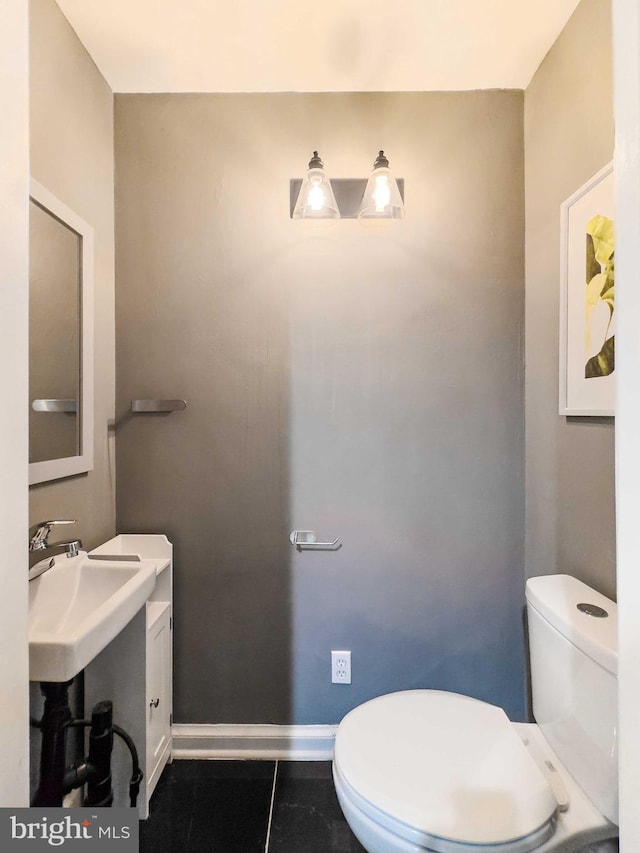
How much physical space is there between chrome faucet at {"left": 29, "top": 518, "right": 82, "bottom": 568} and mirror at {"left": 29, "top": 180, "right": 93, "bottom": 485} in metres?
0.12

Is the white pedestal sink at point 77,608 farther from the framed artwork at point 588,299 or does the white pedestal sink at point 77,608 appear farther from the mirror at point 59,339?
the framed artwork at point 588,299

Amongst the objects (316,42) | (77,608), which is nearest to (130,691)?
A: (77,608)

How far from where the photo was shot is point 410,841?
77 cm

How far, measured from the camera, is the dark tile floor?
1.13 meters

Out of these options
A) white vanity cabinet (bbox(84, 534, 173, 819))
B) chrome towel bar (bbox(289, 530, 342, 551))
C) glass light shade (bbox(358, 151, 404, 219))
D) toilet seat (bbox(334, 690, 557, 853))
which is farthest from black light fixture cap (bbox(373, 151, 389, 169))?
toilet seat (bbox(334, 690, 557, 853))

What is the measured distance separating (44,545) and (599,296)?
5.25 feet

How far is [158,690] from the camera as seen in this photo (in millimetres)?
1280

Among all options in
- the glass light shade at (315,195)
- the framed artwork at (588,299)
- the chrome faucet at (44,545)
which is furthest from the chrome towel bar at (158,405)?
the framed artwork at (588,299)

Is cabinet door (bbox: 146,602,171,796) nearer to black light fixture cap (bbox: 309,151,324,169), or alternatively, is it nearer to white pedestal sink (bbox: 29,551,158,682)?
white pedestal sink (bbox: 29,551,158,682)

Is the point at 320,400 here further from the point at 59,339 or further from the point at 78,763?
the point at 78,763

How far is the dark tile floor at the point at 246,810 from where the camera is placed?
1.13 metres

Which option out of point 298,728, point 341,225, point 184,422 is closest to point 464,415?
point 341,225

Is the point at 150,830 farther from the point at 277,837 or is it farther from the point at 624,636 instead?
the point at 624,636

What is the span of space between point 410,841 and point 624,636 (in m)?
0.67
